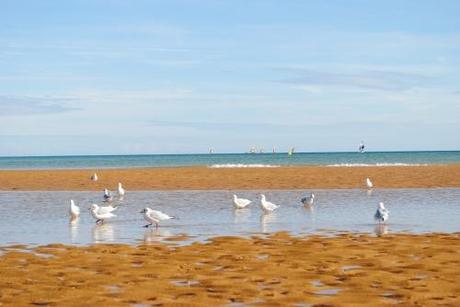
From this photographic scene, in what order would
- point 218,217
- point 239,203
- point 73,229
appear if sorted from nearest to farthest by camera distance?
point 73,229 < point 218,217 < point 239,203

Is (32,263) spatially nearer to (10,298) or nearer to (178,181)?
(10,298)

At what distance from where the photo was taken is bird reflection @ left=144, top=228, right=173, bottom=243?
17897mm

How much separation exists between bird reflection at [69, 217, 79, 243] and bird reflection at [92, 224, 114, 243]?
1.51 feet

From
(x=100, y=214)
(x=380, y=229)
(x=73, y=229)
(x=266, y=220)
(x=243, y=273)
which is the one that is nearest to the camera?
(x=243, y=273)

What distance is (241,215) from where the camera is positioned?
24.5 metres

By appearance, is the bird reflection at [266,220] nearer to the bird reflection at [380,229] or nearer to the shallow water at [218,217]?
the shallow water at [218,217]

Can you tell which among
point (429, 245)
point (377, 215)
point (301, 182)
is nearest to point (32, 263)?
point (429, 245)

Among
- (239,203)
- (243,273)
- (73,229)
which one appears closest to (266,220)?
(239,203)

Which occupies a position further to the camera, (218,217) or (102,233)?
(218,217)

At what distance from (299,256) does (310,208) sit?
12.2 meters

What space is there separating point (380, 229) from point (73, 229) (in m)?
8.25

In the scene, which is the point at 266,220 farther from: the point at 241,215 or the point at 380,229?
the point at 380,229

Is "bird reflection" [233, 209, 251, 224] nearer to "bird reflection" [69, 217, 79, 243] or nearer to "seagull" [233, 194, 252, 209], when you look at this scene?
"seagull" [233, 194, 252, 209]

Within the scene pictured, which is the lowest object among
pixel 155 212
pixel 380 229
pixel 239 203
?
pixel 380 229
